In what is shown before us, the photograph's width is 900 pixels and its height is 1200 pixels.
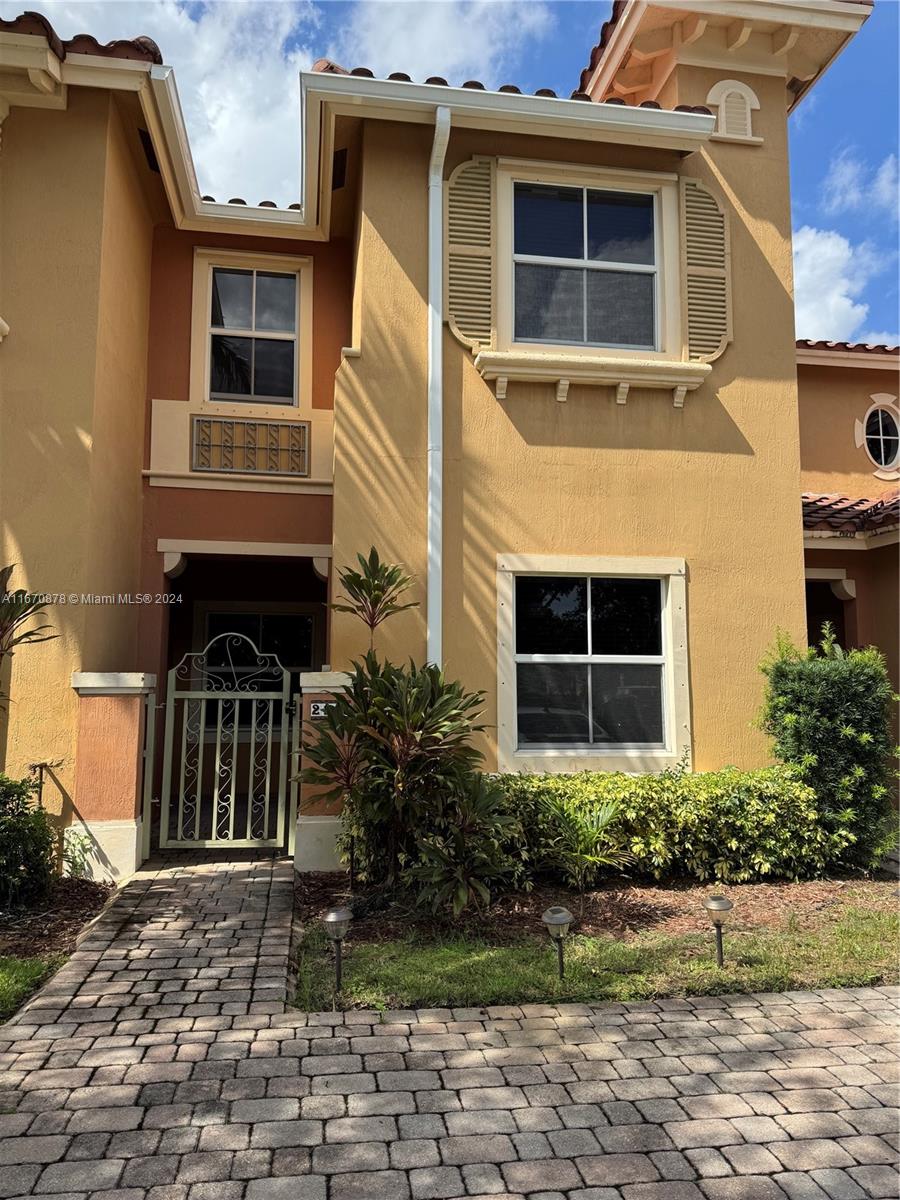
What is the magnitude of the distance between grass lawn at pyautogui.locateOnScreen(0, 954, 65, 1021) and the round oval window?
11298mm

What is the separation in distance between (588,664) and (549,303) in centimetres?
351

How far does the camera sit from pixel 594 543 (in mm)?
7645

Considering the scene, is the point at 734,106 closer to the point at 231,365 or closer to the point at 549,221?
the point at 549,221

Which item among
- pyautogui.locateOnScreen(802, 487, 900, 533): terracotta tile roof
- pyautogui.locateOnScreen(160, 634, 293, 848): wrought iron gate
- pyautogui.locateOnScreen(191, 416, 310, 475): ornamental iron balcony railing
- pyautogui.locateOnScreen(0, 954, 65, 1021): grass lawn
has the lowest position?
pyautogui.locateOnScreen(0, 954, 65, 1021): grass lawn

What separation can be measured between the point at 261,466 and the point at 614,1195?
24.2ft

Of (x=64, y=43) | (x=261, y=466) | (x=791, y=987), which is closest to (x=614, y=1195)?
(x=791, y=987)

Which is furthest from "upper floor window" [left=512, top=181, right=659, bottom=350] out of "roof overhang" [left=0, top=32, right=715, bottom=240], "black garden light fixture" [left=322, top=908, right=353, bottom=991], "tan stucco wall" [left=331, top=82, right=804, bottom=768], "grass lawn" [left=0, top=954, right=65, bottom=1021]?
"grass lawn" [left=0, top=954, right=65, bottom=1021]

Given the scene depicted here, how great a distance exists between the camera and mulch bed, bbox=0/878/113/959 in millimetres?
5238

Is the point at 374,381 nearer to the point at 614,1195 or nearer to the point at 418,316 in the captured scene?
the point at 418,316

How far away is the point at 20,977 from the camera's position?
15.2 ft

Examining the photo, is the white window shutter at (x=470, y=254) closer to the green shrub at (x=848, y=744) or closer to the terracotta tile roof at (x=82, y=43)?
the terracotta tile roof at (x=82, y=43)

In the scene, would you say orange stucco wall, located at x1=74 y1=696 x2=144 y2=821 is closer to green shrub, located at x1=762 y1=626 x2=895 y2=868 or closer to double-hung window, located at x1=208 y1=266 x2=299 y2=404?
double-hung window, located at x1=208 y1=266 x2=299 y2=404

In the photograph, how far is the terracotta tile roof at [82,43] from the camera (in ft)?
22.0

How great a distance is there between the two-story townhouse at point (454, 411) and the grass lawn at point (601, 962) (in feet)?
5.99
